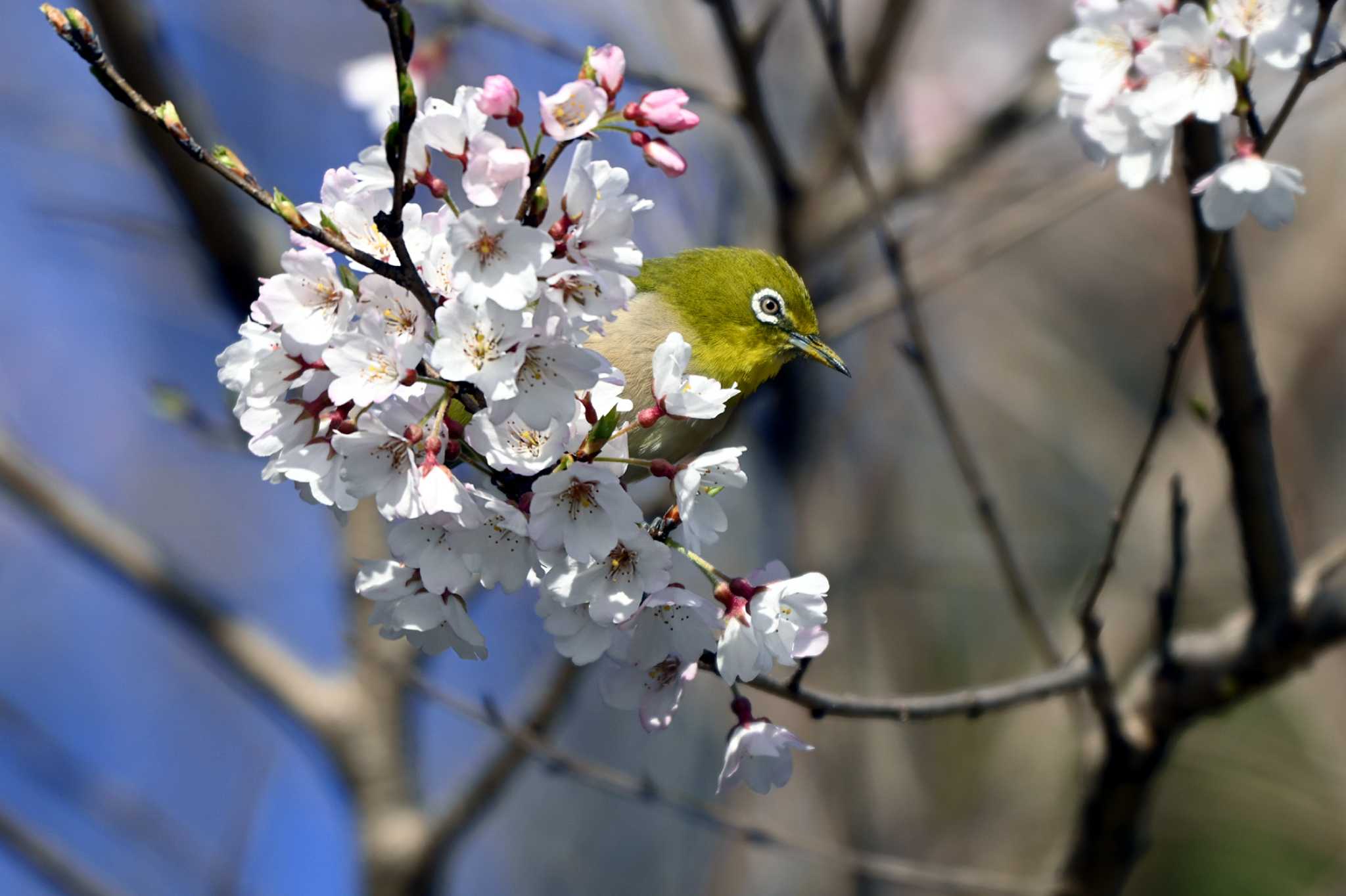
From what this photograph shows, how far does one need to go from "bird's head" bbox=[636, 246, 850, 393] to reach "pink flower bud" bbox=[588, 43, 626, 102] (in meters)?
1.79

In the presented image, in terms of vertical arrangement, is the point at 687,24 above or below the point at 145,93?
below

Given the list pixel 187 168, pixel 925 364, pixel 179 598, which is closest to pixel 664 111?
pixel 925 364

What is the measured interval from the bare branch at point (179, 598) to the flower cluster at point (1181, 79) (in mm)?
3664

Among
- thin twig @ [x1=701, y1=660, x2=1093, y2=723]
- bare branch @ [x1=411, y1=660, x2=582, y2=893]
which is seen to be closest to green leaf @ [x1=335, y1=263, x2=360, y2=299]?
thin twig @ [x1=701, y1=660, x2=1093, y2=723]

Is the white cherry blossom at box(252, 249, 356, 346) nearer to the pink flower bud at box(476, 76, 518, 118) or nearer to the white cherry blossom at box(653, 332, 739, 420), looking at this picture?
the pink flower bud at box(476, 76, 518, 118)

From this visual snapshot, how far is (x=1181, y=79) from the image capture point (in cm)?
222

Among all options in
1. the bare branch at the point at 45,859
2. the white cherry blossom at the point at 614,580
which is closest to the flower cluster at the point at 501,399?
the white cherry blossom at the point at 614,580

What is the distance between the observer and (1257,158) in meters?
2.21

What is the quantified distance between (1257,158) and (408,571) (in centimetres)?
177

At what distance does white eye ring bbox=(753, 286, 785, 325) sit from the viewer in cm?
351

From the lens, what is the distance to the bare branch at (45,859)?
12.6ft

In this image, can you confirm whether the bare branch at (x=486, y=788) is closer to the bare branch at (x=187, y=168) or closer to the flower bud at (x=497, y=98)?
the bare branch at (x=187, y=168)

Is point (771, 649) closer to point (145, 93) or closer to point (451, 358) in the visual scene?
point (451, 358)

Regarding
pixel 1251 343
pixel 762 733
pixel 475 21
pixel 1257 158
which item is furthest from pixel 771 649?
pixel 475 21
